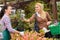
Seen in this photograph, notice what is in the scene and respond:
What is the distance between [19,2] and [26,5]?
0.84ft

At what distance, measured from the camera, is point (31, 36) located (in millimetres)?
3885

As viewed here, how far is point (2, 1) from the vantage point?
338 inches

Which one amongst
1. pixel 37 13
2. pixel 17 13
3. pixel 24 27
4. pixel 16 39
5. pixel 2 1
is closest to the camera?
pixel 16 39

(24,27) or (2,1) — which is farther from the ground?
(2,1)

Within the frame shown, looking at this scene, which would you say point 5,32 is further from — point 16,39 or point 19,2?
point 19,2

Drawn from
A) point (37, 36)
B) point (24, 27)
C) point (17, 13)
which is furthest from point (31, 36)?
point (17, 13)

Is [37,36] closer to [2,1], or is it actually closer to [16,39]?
[16,39]

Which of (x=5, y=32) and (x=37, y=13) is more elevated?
(x=37, y=13)

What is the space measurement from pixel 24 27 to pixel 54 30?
2.02 meters

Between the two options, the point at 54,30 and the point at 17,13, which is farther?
the point at 17,13

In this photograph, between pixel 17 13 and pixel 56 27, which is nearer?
pixel 56 27

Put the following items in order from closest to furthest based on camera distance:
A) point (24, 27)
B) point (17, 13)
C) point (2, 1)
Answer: point (24, 27) < point (17, 13) < point (2, 1)

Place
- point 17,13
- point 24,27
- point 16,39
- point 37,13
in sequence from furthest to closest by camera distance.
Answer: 1. point 17,13
2. point 24,27
3. point 37,13
4. point 16,39

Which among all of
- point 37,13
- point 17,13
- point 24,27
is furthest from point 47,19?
point 17,13
